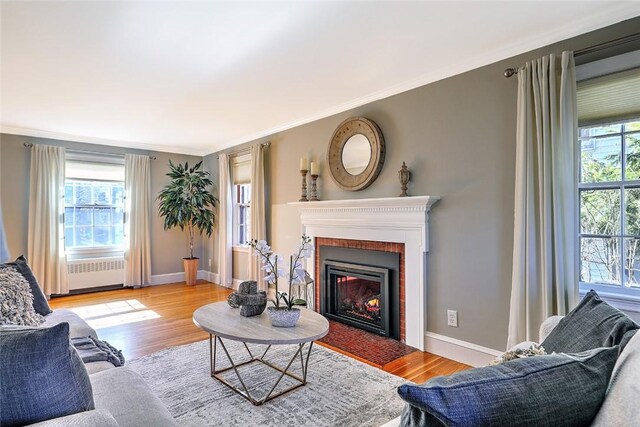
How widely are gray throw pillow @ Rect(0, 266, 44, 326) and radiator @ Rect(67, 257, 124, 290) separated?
351cm

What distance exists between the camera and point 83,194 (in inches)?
222

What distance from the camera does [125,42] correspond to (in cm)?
248

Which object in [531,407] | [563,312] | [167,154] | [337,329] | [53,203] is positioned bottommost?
[337,329]

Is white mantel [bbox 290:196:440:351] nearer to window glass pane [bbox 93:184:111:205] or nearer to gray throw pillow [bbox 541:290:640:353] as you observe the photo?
gray throw pillow [bbox 541:290:640:353]

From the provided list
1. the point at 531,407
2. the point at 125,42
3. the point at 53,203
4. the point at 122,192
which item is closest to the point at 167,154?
the point at 122,192

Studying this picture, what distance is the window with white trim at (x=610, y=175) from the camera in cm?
221

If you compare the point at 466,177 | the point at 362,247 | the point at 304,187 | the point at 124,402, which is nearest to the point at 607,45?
the point at 466,177

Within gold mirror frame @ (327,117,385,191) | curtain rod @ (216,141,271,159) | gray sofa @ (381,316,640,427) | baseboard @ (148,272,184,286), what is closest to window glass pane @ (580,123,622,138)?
gold mirror frame @ (327,117,385,191)

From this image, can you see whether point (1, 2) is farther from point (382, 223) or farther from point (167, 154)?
point (167, 154)

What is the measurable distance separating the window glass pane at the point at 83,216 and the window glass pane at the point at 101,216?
57 mm

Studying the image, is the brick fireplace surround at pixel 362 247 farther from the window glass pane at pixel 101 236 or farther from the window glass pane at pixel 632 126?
the window glass pane at pixel 101 236

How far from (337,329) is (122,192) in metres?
4.53

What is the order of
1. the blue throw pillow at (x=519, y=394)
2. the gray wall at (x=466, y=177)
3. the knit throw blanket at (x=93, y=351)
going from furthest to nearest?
the gray wall at (x=466, y=177)
the knit throw blanket at (x=93, y=351)
the blue throw pillow at (x=519, y=394)

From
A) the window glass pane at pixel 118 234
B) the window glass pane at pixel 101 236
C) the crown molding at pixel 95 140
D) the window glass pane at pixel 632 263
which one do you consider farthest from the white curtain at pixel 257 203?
the window glass pane at pixel 632 263
